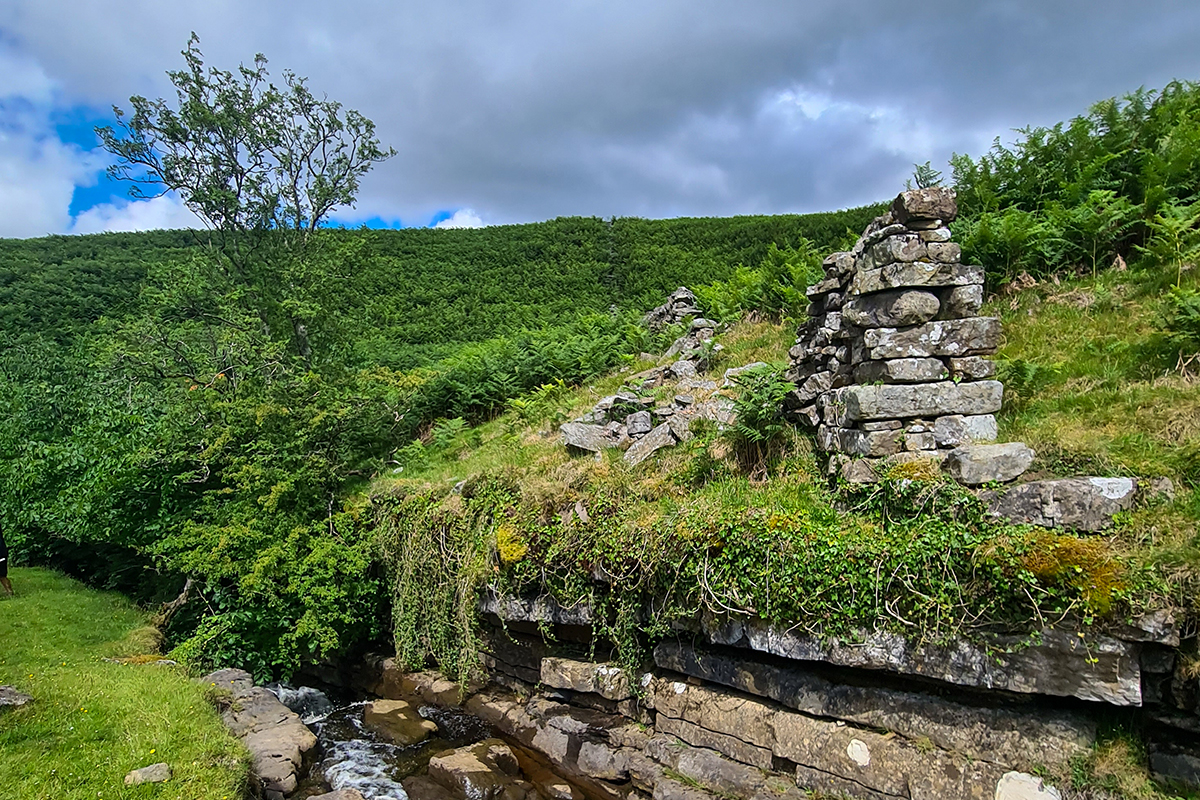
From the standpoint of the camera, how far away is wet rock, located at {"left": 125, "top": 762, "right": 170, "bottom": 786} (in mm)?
6145

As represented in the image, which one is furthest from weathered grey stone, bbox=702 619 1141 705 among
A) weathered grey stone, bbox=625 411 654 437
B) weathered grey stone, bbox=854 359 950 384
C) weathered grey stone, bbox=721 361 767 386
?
weathered grey stone, bbox=625 411 654 437

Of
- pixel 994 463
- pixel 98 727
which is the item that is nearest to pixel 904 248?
pixel 994 463

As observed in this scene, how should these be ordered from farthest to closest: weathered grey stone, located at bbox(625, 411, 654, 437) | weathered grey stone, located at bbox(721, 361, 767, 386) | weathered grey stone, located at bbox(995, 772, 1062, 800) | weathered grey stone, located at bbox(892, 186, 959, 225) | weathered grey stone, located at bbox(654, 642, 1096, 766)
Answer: weathered grey stone, located at bbox(625, 411, 654, 437)
weathered grey stone, located at bbox(721, 361, 767, 386)
weathered grey stone, located at bbox(892, 186, 959, 225)
weathered grey stone, located at bbox(654, 642, 1096, 766)
weathered grey stone, located at bbox(995, 772, 1062, 800)

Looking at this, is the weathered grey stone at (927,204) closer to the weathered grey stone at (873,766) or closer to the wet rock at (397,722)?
the weathered grey stone at (873,766)

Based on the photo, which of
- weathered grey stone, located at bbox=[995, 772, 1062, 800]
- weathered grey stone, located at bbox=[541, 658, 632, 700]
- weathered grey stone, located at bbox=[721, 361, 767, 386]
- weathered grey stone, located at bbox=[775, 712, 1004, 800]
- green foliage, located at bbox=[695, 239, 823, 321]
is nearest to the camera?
weathered grey stone, located at bbox=[995, 772, 1062, 800]

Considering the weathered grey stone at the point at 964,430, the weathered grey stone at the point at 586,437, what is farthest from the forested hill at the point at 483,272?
the weathered grey stone at the point at 964,430

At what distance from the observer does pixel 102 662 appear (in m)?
9.42

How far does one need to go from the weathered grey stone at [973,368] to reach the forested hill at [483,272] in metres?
19.8

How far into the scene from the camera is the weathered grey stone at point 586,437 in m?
9.96

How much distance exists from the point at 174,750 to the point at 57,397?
13.6 metres

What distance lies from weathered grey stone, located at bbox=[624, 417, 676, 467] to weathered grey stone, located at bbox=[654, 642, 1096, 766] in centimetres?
271

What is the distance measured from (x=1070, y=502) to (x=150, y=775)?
8.69m

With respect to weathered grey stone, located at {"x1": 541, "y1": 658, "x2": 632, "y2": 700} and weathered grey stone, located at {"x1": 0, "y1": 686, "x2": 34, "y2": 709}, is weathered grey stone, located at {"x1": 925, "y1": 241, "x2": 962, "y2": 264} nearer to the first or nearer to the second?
weathered grey stone, located at {"x1": 541, "y1": 658, "x2": 632, "y2": 700}

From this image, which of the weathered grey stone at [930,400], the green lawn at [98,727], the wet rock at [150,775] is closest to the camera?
the green lawn at [98,727]
